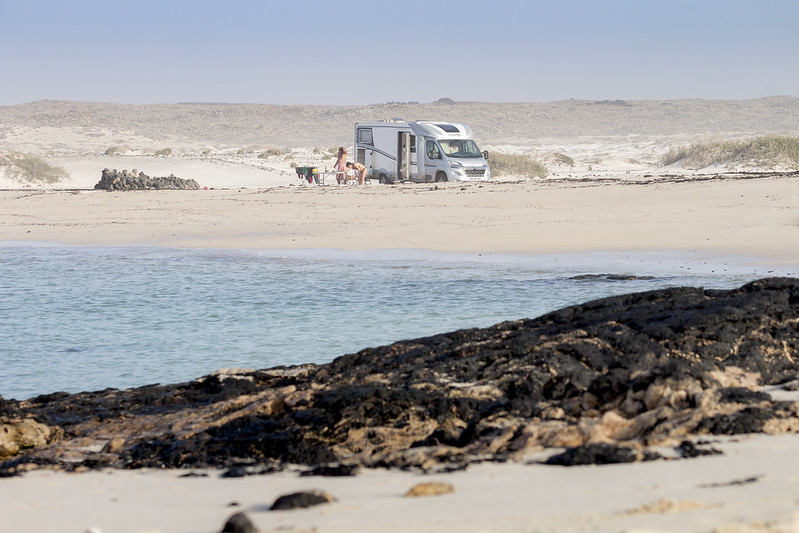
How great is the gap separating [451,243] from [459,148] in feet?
48.4

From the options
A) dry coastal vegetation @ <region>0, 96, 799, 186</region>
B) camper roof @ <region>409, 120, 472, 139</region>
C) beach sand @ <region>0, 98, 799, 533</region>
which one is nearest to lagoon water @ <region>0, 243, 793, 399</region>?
beach sand @ <region>0, 98, 799, 533</region>

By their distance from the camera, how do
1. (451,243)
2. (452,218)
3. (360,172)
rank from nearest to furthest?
(451,243) → (452,218) → (360,172)

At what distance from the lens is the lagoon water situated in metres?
10.7

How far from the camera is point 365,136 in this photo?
36.2 meters

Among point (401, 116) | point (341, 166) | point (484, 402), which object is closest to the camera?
point (484, 402)

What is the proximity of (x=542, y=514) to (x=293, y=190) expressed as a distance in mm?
28090

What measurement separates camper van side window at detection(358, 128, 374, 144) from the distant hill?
58.8 m

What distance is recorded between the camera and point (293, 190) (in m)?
31.7

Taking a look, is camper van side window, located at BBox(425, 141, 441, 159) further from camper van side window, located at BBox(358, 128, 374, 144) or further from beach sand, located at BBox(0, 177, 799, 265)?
beach sand, located at BBox(0, 177, 799, 265)

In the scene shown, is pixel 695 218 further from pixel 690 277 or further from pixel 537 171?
pixel 537 171

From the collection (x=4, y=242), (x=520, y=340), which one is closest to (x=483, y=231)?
(x=4, y=242)

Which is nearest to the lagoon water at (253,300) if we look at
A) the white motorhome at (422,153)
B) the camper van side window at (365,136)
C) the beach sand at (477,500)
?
the beach sand at (477,500)

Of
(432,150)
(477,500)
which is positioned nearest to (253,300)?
(477,500)

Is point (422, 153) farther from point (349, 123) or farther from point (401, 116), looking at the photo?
point (401, 116)
